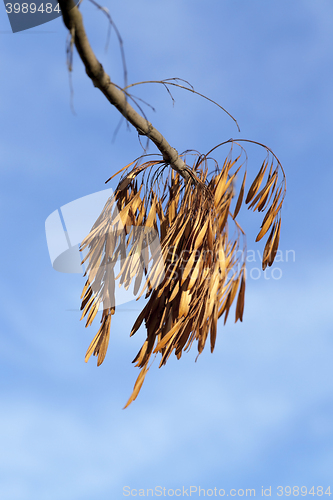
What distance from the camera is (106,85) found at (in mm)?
1371

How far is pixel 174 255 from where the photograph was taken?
181 centimetres

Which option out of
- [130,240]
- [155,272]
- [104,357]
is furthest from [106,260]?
[104,357]

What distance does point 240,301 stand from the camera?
1786 mm

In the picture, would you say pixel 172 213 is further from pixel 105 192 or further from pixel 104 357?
pixel 104 357

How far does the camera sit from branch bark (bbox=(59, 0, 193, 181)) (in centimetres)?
120

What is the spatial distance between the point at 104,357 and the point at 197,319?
40 centimetres

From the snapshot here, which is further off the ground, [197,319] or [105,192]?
[105,192]

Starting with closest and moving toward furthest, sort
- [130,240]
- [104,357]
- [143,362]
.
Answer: [143,362]
[104,357]
[130,240]

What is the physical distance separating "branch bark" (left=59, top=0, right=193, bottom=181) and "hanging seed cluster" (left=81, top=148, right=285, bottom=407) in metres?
0.13

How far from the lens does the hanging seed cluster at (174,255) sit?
1734 mm

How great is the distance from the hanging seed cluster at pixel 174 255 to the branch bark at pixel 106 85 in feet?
0.43

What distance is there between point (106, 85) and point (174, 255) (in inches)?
27.6

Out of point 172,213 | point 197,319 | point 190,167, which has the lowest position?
point 197,319

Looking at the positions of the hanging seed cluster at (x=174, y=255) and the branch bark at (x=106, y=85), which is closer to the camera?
the branch bark at (x=106, y=85)
